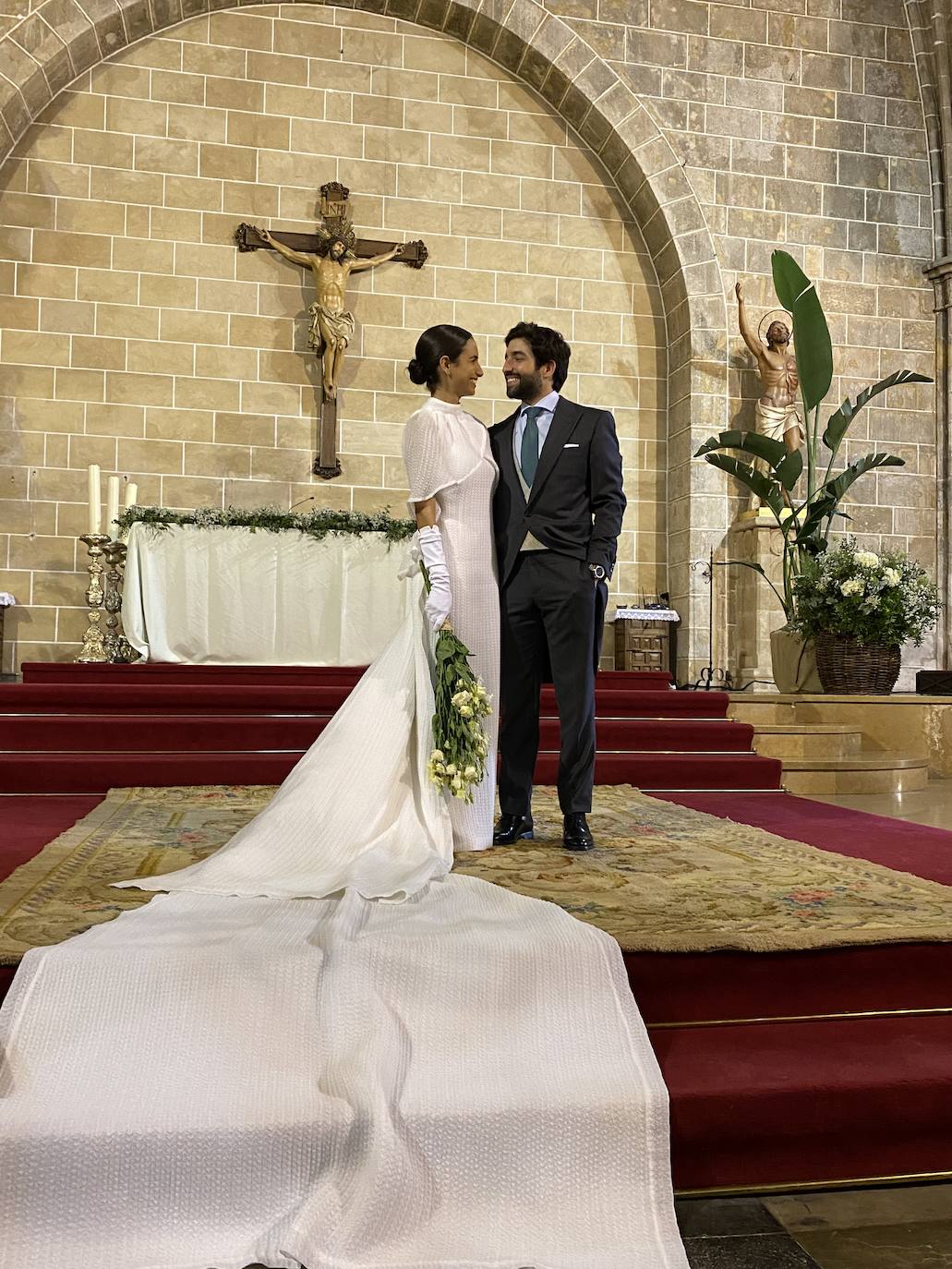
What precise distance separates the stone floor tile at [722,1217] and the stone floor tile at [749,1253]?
1.0 inches

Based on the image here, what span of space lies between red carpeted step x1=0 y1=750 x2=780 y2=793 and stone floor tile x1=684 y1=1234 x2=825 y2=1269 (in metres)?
3.61

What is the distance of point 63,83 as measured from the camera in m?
9.16

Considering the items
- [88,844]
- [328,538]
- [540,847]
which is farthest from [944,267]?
[88,844]

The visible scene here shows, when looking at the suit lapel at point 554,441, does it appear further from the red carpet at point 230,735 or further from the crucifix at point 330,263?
the crucifix at point 330,263

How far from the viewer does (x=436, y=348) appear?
3.57 metres

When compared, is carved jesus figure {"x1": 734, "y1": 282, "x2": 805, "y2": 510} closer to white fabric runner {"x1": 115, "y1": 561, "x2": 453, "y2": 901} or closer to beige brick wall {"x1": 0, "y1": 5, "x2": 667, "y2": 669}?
beige brick wall {"x1": 0, "y1": 5, "x2": 667, "y2": 669}

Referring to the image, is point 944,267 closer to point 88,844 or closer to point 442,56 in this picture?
point 442,56

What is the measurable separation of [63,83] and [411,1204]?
978 centimetres

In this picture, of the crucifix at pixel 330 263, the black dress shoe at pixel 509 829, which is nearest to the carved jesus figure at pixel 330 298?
the crucifix at pixel 330 263

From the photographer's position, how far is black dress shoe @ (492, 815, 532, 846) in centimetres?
374

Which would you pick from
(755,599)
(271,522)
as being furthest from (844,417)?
(271,522)

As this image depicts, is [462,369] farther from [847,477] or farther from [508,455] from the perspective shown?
[847,477]

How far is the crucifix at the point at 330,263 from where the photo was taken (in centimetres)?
938

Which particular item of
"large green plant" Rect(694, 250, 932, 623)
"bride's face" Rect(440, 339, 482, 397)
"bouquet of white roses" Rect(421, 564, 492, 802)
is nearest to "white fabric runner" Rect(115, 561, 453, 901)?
"bouquet of white roses" Rect(421, 564, 492, 802)
